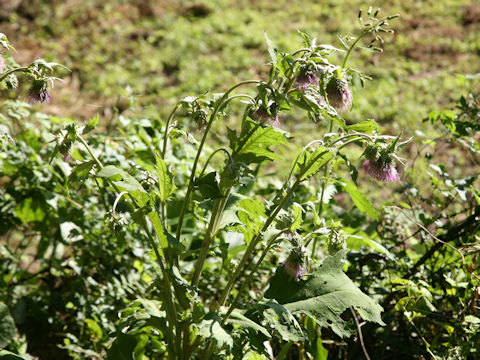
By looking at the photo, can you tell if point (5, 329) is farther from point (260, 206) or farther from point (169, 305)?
point (260, 206)

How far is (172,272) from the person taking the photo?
5.47ft

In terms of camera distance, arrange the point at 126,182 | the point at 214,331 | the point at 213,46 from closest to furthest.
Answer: the point at 214,331 < the point at 126,182 < the point at 213,46

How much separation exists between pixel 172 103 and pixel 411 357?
460cm

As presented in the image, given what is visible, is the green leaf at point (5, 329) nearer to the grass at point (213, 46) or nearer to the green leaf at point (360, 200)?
the green leaf at point (360, 200)

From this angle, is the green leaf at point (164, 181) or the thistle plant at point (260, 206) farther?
the green leaf at point (164, 181)

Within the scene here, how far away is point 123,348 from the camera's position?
1.90 metres

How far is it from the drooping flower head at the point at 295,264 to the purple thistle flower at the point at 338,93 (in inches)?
19.9

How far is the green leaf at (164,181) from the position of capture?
1.75 m

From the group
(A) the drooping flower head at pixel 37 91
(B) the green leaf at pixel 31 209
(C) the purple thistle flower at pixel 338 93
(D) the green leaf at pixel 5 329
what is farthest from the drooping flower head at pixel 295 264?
(B) the green leaf at pixel 31 209

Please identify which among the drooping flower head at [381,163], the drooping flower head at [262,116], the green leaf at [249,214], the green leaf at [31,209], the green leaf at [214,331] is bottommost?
the green leaf at [214,331]

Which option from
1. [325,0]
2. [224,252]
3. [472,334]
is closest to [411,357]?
[472,334]

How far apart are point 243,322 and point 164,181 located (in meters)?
0.56

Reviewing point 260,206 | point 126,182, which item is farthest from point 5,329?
point 260,206

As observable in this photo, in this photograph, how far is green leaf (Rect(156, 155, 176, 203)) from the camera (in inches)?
69.0
